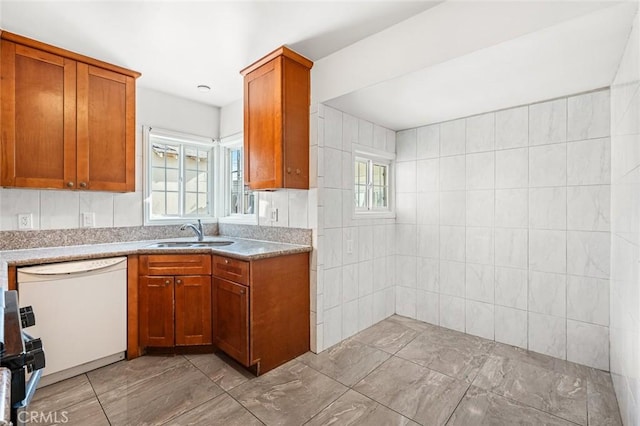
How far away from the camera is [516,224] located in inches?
104

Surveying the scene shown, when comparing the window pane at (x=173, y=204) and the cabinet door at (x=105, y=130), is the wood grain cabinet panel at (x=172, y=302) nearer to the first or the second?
the cabinet door at (x=105, y=130)

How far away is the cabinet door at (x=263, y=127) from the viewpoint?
236 centimetres

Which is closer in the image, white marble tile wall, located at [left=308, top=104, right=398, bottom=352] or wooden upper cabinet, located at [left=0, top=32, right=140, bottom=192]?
wooden upper cabinet, located at [left=0, top=32, right=140, bottom=192]

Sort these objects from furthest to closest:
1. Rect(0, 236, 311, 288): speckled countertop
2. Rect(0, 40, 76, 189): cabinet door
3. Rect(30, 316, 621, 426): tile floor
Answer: Rect(0, 40, 76, 189): cabinet door → Rect(0, 236, 311, 288): speckled countertop → Rect(30, 316, 621, 426): tile floor

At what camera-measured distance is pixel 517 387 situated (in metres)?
2.04

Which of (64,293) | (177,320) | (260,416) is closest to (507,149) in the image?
(260,416)

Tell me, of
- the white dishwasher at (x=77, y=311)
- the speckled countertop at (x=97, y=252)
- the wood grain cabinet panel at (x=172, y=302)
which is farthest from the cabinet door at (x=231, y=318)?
the white dishwasher at (x=77, y=311)

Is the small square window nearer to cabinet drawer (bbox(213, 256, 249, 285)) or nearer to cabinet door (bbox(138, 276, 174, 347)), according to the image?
cabinet drawer (bbox(213, 256, 249, 285))

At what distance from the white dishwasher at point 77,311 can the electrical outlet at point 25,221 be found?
2.18 ft

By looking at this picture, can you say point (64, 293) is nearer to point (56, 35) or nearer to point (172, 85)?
point (56, 35)

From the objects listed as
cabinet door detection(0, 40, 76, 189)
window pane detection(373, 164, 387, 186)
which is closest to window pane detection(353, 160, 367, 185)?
window pane detection(373, 164, 387, 186)

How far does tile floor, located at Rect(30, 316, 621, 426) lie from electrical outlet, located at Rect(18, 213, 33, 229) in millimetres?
1216

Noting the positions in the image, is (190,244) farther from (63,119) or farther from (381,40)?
(381,40)

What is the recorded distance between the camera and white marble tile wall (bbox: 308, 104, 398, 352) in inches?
100.0
